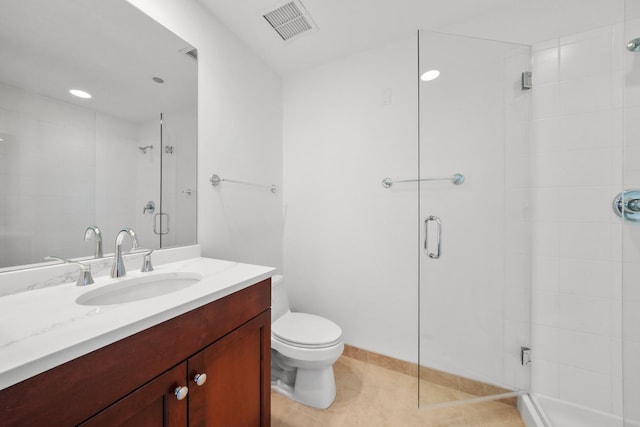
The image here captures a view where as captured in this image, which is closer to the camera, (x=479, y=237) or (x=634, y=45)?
(x=634, y=45)

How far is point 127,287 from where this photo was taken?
904 mm

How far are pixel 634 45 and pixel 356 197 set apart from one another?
1414 millimetres

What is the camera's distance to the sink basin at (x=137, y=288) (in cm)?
81

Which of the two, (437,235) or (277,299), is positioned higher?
(437,235)

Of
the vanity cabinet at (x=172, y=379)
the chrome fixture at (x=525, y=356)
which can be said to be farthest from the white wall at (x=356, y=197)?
the vanity cabinet at (x=172, y=379)

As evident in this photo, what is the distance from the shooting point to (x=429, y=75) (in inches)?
53.0

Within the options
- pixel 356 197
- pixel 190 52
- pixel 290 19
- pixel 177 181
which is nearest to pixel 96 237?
pixel 177 181

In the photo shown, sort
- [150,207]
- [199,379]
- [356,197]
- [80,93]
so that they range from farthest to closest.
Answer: [356,197] → [150,207] → [80,93] → [199,379]

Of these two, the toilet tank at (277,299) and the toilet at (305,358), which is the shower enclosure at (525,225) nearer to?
the toilet at (305,358)

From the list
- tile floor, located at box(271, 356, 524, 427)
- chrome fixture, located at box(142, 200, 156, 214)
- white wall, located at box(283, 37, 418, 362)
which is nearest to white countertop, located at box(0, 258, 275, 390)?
chrome fixture, located at box(142, 200, 156, 214)

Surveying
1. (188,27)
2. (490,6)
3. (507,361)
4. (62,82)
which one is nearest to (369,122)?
(490,6)

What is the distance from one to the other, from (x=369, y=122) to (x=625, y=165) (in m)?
1.26

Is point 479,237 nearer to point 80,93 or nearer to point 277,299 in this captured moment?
point 277,299

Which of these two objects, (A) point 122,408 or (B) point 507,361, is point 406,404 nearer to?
(B) point 507,361
